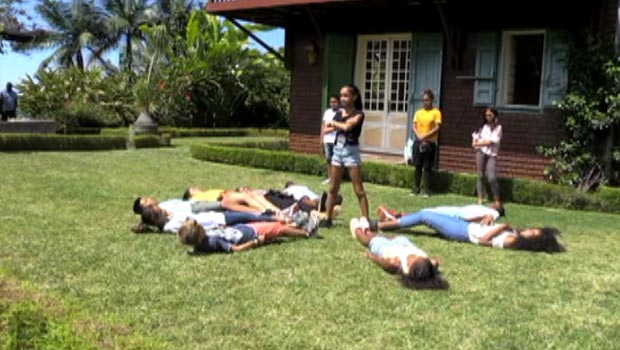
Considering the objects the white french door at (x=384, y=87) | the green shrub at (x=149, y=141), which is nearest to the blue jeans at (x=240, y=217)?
the white french door at (x=384, y=87)

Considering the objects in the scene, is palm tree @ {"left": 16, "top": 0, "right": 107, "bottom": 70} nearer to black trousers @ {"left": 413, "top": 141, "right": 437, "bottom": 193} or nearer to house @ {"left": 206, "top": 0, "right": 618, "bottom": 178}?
house @ {"left": 206, "top": 0, "right": 618, "bottom": 178}

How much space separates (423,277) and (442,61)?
906 centimetres

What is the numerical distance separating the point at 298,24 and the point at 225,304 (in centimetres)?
1224

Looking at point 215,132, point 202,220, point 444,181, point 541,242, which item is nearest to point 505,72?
point 444,181

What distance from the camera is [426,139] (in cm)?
1134

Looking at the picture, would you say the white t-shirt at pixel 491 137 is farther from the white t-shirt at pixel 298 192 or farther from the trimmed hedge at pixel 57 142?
the trimmed hedge at pixel 57 142

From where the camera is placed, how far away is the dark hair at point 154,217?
691cm

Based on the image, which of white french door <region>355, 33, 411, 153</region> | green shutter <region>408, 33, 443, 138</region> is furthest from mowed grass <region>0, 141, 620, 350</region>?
white french door <region>355, 33, 411, 153</region>

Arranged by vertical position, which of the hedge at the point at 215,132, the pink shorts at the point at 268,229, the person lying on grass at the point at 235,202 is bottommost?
the hedge at the point at 215,132

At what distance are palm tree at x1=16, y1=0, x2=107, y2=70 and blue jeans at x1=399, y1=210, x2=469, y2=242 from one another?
37.7 meters

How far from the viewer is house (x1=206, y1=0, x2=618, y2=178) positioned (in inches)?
482

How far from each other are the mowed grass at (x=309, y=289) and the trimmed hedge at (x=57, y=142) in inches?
342

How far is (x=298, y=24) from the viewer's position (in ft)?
53.1

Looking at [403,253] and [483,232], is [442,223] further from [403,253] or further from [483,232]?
[403,253]
